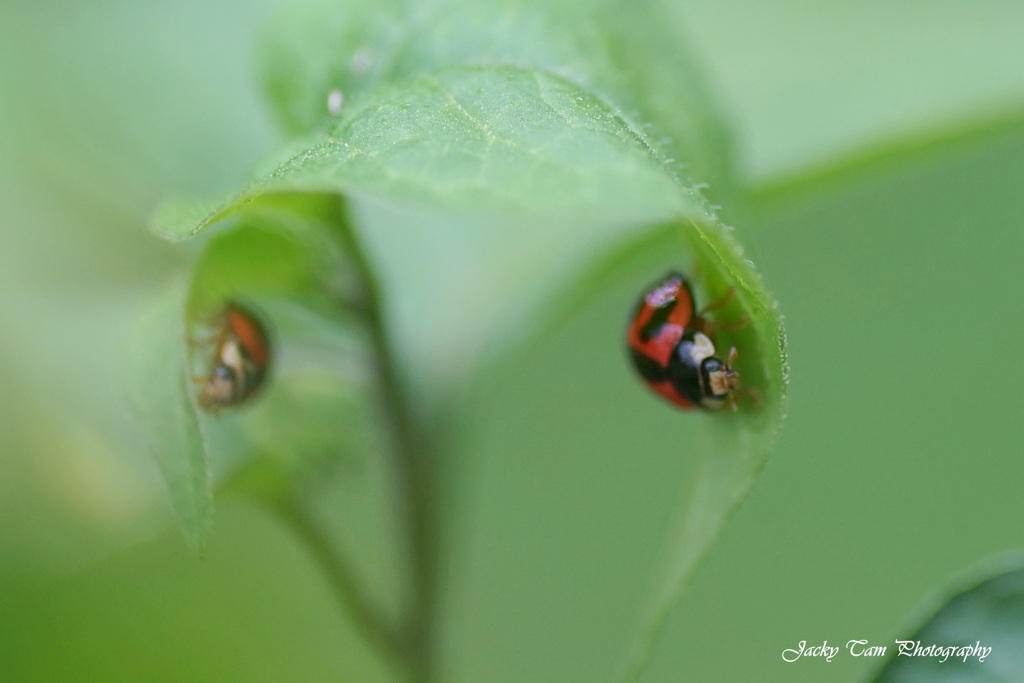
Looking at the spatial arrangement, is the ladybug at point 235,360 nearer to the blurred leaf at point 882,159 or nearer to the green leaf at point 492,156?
the green leaf at point 492,156

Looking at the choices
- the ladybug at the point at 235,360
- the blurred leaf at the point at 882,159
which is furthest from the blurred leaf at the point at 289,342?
the blurred leaf at the point at 882,159

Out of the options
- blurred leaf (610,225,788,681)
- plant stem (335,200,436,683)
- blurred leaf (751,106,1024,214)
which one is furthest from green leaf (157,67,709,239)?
blurred leaf (751,106,1024,214)

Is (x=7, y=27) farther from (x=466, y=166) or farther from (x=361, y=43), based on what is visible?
(x=466, y=166)

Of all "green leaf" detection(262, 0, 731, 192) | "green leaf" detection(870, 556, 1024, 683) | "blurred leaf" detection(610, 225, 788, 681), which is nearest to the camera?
"blurred leaf" detection(610, 225, 788, 681)

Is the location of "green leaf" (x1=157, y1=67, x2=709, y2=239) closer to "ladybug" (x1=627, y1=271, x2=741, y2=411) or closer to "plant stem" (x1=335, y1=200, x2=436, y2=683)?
"ladybug" (x1=627, y1=271, x2=741, y2=411)

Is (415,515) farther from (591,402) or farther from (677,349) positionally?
(591,402)

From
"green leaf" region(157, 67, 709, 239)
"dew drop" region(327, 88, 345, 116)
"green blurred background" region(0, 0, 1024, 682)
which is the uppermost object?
"dew drop" region(327, 88, 345, 116)

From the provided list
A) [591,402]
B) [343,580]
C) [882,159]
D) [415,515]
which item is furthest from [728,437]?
[591,402]

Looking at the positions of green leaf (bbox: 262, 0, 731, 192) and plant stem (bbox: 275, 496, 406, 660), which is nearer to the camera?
green leaf (bbox: 262, 0, 731, 192)
